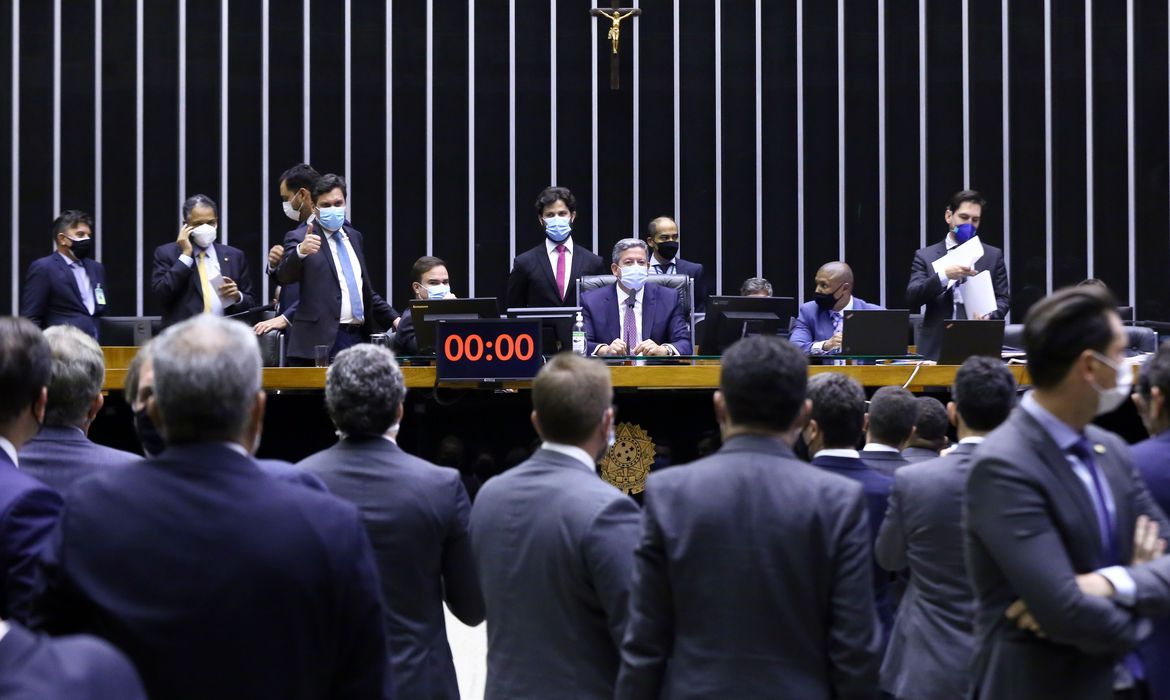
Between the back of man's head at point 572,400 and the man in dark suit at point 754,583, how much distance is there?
0.35 metres

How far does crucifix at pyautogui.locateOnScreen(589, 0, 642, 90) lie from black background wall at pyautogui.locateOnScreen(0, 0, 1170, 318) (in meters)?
0.16

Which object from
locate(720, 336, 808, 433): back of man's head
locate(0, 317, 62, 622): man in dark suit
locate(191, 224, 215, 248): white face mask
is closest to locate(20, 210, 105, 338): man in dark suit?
locate(191, 224, 215, 248): white face mask

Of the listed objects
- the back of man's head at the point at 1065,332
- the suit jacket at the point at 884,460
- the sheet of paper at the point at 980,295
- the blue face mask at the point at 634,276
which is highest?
the blue face mask at the point at 634,276

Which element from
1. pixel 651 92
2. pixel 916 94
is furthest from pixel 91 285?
pixel 916 94

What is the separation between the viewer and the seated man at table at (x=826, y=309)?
291 inches

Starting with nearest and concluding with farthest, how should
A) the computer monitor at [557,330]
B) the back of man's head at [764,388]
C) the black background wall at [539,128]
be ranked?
the back of man's head at [764,388]
the computer monitor at [557,330]
the black background wall at [539,128]

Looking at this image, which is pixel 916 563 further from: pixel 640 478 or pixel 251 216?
pixel 251 216

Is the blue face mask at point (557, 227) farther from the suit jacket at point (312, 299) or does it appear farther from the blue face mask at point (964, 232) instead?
the blue face mask at point (964, 232)

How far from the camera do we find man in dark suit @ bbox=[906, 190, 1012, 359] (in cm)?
734

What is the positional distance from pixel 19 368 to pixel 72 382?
372mm

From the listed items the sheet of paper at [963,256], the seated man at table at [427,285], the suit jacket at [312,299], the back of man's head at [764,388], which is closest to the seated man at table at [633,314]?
the seated man at table at [427,285]

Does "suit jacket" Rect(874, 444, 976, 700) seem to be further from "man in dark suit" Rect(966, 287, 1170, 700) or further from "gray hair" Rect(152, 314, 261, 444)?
"gray hair" Rect(152, 314, 261, 444)

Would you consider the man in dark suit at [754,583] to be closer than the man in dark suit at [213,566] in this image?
No

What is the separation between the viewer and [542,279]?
7926mm
